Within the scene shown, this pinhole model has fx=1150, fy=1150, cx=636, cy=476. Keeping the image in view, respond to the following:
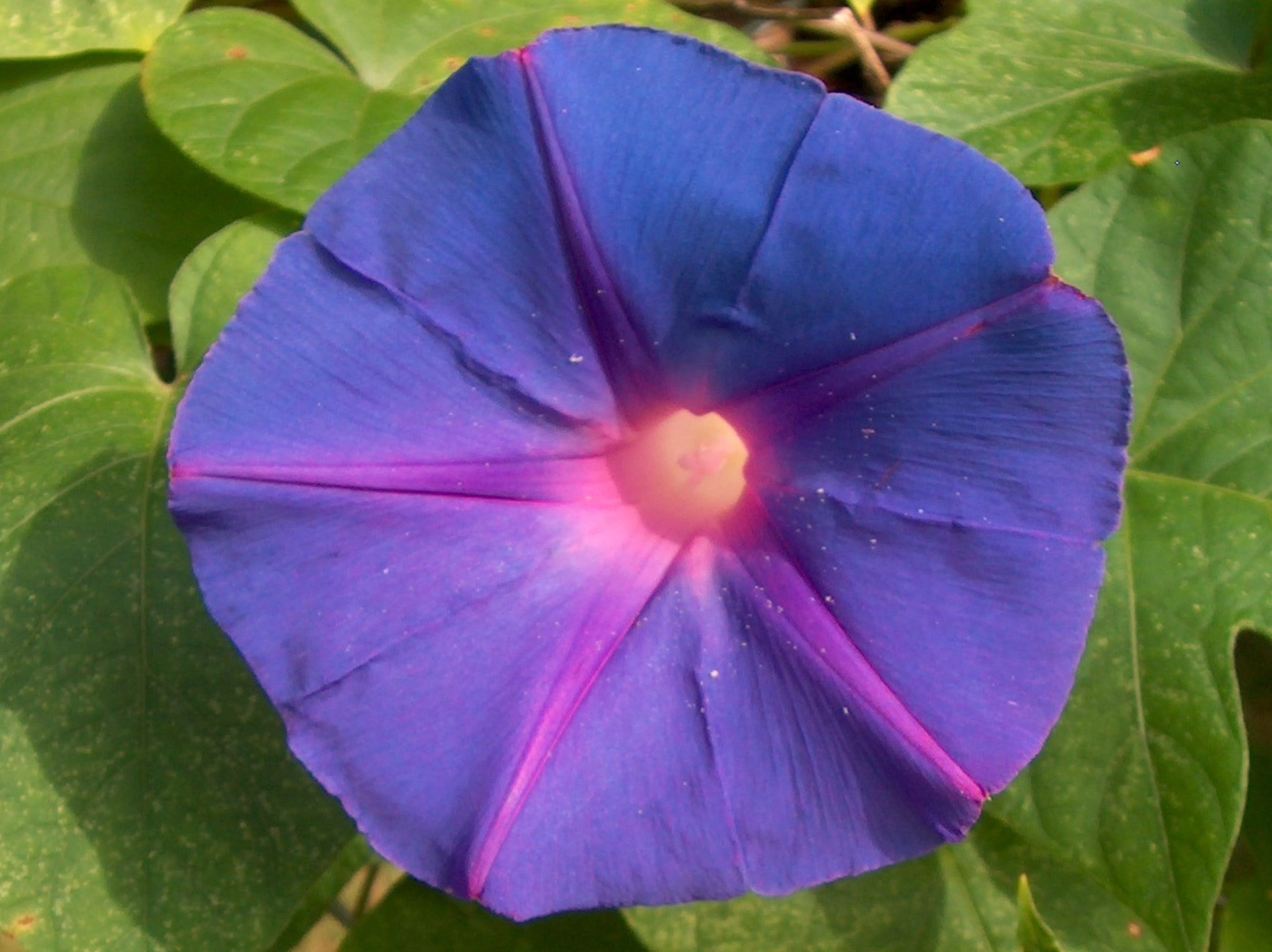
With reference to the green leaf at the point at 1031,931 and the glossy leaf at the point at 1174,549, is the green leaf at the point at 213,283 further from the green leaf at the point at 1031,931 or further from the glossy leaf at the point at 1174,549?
the green leaf at the point at 1031,931

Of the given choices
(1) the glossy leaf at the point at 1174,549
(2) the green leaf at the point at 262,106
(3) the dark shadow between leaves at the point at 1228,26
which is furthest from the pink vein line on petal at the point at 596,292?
(3) the dark shadow between leaves at the point at 1228,26

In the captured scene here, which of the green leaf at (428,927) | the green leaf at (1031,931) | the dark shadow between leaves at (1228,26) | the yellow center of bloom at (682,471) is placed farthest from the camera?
the green leaf at (428,927)

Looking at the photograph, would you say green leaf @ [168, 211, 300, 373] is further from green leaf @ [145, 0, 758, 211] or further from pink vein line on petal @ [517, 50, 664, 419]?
pink vein line on petal @ [517, 50, 664, 419]

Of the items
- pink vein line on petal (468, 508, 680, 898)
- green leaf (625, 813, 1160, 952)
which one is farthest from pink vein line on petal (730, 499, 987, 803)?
green leaf (625, 813, 1160, 952)

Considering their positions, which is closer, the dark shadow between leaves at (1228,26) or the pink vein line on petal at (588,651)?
the pink vein line on petal at (588,651)

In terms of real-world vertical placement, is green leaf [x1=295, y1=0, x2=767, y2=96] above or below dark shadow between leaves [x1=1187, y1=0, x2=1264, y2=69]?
below

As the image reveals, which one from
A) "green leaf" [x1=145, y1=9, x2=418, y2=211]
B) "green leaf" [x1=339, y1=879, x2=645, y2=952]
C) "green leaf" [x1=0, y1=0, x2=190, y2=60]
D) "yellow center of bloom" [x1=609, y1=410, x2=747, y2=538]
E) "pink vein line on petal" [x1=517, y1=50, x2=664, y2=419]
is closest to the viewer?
"pink vein line on petal" [x1=517, y1=50, x2=664, y2=419]

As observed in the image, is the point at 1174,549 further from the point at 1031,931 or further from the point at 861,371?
the point at 861,371
